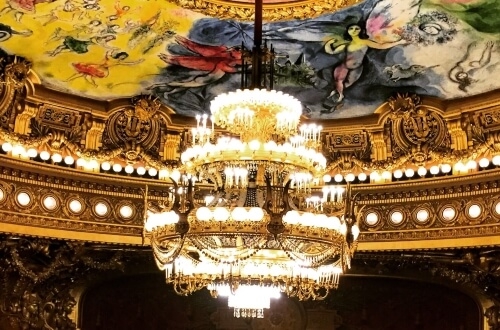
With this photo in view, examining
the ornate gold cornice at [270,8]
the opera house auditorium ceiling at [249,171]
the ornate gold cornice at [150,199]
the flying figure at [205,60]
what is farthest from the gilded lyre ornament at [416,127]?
the ornate gold cornice at [270,8]

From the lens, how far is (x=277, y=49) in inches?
440

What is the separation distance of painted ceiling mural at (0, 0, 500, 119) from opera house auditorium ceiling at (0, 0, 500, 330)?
35mm

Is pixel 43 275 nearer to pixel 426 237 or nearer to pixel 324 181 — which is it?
pixel 324 181

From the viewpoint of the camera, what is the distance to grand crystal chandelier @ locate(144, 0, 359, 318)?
7.53 metres

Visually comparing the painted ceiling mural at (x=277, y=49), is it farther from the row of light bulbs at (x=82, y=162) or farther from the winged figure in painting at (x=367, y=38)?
the row of light bulbs at (x=82, y=162)

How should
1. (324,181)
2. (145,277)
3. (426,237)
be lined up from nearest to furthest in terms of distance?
1. (426,237)
2. (324,181)
3. (145,277)

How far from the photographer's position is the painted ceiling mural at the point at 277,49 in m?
9.92

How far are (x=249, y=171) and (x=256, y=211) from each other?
24.3 inches

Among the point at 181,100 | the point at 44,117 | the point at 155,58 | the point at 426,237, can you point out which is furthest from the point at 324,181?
the point at 44,117

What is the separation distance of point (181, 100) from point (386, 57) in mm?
3624

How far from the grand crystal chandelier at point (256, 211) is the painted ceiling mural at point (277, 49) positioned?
7.35 feet

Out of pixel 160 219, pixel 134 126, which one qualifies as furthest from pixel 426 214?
pixel 160 219

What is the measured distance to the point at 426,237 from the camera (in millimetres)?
12219

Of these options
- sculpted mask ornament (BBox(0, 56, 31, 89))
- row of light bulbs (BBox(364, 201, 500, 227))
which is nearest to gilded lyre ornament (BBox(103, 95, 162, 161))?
sculpted mask ornament (BBox(0, 56, 31, 89))
